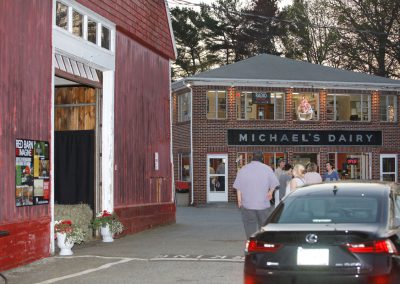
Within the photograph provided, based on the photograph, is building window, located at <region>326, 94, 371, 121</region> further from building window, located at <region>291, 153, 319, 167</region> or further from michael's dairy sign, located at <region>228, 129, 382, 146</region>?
building window, located at <region>291, 153, 319, 167</region>

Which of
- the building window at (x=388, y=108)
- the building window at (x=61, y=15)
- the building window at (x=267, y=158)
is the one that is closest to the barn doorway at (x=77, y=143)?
the building window at (x=61, y=15)

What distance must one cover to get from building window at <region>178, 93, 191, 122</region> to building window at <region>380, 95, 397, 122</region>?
1001 cm

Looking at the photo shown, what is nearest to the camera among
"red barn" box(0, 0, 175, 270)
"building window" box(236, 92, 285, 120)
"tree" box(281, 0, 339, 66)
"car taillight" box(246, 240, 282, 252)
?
"car taillight" box(246, 240, 282, 252)

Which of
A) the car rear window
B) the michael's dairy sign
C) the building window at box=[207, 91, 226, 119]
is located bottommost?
the car rear window

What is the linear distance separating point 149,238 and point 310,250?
1051 centimetres

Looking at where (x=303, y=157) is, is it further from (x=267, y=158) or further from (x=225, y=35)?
(x=225, y=35)

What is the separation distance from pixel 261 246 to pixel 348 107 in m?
31.5

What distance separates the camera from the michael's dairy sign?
3653cm

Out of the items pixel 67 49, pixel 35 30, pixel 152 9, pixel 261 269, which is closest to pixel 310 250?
pixel 261 269

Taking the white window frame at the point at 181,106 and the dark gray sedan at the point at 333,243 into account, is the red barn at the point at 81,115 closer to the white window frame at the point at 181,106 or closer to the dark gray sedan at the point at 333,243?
the dark gray sedan at the point at 333,243

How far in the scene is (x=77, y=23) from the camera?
52.2 ft

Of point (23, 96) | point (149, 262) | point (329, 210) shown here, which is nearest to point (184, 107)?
point (23, 96)

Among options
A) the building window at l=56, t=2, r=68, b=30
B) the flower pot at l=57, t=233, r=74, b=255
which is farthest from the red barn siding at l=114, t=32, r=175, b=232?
the flower pot at l=57, t=233, r=74, b=255

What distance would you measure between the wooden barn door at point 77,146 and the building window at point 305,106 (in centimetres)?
2051
